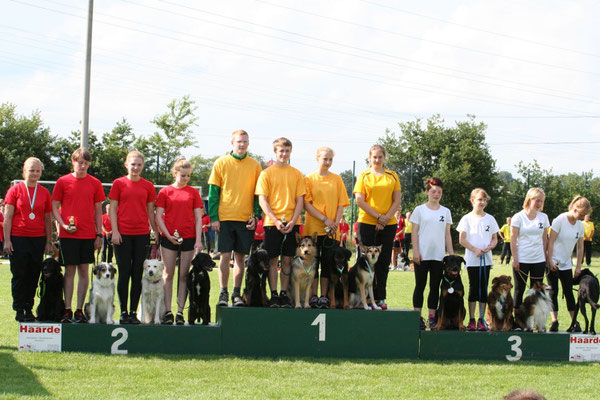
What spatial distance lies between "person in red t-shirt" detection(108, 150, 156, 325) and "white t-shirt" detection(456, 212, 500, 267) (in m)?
3.44

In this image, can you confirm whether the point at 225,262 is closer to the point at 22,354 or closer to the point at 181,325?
the point at 181,325

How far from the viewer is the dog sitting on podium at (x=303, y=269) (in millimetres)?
6184

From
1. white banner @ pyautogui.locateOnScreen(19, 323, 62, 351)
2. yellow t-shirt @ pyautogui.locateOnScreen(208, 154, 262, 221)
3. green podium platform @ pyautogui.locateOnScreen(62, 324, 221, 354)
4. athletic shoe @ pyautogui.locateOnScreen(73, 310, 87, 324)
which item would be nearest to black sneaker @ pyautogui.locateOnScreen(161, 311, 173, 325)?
green podium platform @ pyautogui.locateOnScreen(62, 324, 221, 354)

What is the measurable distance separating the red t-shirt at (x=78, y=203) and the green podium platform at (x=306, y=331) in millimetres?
1624

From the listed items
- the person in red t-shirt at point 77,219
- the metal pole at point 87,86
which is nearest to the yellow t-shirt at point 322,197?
the person in red t-shirt at point 77,219

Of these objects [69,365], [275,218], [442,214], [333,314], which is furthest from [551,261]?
[69,365]

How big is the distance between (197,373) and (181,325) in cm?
98

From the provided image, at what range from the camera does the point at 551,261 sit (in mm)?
6875

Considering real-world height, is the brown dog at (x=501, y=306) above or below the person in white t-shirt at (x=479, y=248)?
below

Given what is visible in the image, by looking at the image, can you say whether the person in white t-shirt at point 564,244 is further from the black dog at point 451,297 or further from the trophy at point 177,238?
the trophy at point 177,238

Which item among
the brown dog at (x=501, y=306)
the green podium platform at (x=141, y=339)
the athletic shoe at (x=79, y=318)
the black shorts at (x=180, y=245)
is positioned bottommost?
the green podium platform at (x=141, y=339)

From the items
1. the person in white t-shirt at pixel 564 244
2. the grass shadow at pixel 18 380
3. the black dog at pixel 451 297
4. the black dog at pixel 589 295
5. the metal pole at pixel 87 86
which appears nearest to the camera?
the grass shadow at pixel 18 380

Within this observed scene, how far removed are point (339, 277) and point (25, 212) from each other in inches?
131

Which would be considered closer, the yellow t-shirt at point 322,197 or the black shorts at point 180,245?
the black shorts at point 180,245
